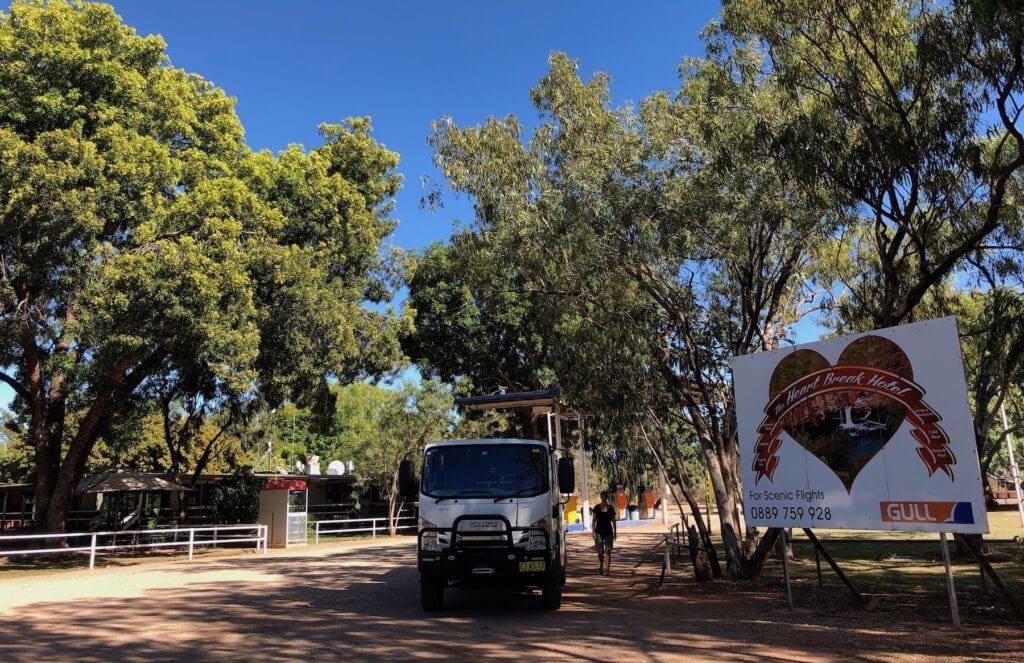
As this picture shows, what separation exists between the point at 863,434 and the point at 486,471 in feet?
17.3

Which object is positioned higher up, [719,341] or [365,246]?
[365,246]

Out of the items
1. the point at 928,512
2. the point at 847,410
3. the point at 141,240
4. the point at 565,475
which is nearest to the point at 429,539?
the point at 565,475

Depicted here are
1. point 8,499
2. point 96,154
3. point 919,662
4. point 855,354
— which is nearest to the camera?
point 919,662

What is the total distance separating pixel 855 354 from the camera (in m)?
9.55

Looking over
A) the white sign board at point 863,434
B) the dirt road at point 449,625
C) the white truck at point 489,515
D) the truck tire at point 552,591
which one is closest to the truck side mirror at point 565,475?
the white truck at point 489,515

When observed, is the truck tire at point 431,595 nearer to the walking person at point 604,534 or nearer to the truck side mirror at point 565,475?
the truck side mirror at point 565,475

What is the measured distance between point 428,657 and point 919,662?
4.87 m

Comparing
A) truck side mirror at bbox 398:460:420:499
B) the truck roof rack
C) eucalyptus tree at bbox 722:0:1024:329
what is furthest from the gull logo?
the truck roof rack

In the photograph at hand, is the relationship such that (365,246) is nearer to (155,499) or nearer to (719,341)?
(719,341)

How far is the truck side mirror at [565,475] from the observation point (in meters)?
10.5

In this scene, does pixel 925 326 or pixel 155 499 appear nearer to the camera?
pixel 925 326

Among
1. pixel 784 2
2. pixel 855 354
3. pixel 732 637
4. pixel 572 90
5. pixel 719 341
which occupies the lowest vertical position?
pixel 732 637

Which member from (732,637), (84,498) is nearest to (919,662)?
(732,637)

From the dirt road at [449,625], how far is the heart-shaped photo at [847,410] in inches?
85.3
